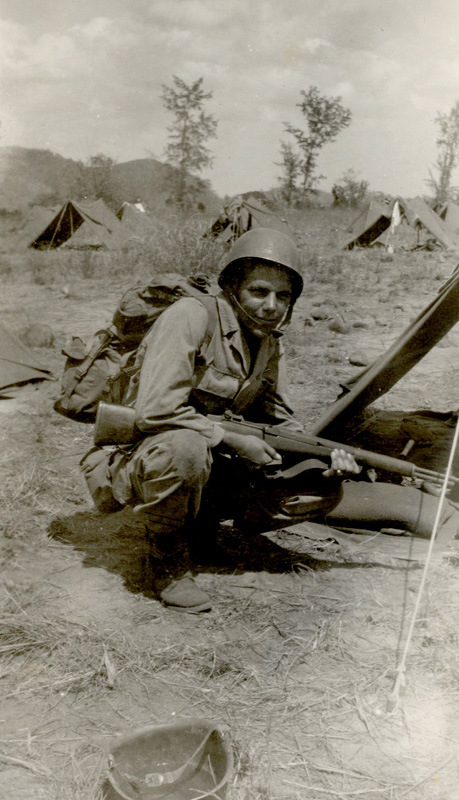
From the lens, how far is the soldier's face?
3.09m

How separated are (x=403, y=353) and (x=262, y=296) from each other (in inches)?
43.9

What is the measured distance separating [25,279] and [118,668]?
1254cm

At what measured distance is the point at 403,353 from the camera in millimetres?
3789

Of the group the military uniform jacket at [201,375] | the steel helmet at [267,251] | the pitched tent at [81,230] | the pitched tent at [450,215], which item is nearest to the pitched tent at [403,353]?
the military uniform jacket at [201,375]

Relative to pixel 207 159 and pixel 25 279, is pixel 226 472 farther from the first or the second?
pixel 207 159

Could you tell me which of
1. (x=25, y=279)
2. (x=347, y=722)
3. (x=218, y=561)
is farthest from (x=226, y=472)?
(x=25, y=279)

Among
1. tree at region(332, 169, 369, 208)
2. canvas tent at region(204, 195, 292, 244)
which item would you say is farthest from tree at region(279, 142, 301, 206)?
canvas tent at region(204, 195, 292, 244)

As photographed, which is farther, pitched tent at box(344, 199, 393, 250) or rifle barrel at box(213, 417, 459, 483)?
pitched tent at box(344, 199, 393, 250)

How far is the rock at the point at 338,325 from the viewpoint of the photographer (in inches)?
329

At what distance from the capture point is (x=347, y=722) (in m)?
2.22

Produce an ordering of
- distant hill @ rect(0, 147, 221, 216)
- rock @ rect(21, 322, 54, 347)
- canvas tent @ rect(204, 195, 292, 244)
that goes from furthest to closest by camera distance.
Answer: distant hill @ rect(0, 147, 221, 216), canvas tent @ rect(204, 195, 292, 244), rock @ rect(21, 322, 54, 347)

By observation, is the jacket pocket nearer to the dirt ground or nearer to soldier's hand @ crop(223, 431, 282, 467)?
soldier's hand @ crop(223, 431, 282, 467)

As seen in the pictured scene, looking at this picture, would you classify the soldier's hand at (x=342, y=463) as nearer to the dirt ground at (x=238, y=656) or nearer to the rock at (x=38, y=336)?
Answer: the dirt ground at (x=238, y=656)

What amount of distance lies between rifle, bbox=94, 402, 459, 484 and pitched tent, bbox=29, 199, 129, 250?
55.8ft
